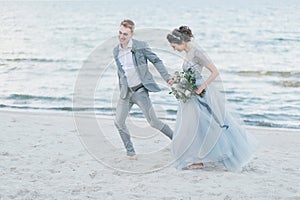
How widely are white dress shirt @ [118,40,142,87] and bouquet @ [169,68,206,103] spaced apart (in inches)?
19.5

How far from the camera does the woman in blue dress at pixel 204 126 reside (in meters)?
5.90

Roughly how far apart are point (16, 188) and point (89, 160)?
1289 mm

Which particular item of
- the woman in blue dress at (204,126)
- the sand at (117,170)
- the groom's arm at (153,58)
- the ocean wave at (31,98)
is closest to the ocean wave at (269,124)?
the sand at (117,170)

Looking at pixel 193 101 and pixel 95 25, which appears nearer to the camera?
pixel 193 101

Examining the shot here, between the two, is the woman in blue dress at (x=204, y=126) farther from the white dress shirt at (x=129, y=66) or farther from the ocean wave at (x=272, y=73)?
the ocean wave at (x=272, y=73)

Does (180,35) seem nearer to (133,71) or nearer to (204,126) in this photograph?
(133,71)

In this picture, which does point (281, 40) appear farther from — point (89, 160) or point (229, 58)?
point (89, 160)

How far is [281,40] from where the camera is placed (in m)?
27.7

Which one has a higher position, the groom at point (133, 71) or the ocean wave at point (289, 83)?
the groom at point (133, 71)

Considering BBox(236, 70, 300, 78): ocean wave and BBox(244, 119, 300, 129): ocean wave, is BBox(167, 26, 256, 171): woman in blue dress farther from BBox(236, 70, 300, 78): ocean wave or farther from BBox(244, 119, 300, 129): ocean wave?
BBox(236, 70, 300, 78): ocean wave

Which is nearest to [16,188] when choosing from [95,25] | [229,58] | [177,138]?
[177,138]

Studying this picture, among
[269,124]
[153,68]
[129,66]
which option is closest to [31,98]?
[153,68]

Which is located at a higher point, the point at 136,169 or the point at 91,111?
the point at 136,169

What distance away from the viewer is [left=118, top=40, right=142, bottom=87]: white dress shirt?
607 centimetres
